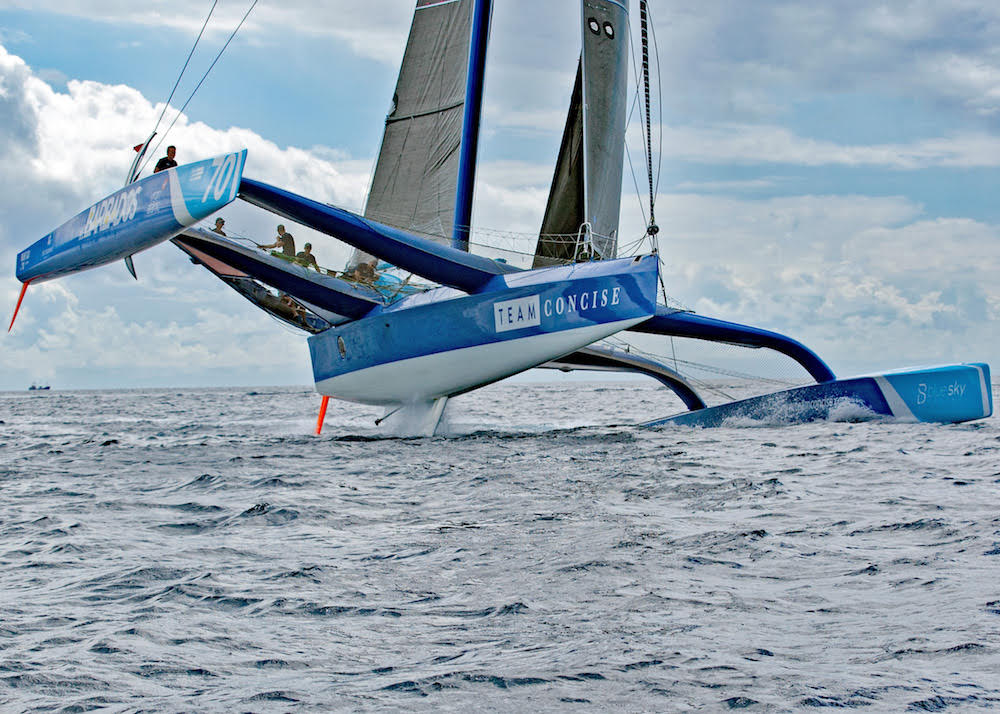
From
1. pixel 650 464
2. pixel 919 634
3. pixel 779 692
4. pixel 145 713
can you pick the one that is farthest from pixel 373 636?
pixel 650 464

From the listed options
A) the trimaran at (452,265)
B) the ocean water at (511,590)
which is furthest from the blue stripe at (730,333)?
the ocean water at (511,590)

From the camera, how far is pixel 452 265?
9.33 meters

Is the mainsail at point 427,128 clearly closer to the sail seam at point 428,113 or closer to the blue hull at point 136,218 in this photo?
the sail seam at point 428,113

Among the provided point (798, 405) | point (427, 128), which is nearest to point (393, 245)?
point (427, 128)

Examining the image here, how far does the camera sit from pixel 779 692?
2.38 m

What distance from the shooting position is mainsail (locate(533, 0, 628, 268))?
10.8 meters

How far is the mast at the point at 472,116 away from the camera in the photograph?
11766mm

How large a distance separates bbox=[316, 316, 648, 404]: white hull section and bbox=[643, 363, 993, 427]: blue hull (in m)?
3.44

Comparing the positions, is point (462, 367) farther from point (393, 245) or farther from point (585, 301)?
point (585, 301)

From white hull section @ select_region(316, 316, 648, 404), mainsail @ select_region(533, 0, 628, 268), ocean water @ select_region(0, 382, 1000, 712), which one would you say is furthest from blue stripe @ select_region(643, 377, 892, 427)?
ocean water @ select_region(0, 382, 1000, 712)

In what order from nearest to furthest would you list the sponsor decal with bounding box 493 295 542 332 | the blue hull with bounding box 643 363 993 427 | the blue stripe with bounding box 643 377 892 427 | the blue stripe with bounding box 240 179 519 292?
the blue stripe with bounding box 240 179 519 292
the sponsor decal with bounding box 493 295 542 332
the blue hull with bounding box 643 363 993 427
the blue stripe with bounding box 643 377 892 427

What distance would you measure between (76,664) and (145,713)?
52 centimetres

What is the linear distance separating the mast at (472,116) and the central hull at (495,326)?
5.86ft

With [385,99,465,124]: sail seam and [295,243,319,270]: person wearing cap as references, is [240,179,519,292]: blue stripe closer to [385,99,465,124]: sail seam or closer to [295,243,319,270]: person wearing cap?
[295,243,319,270]: person wearing cap
